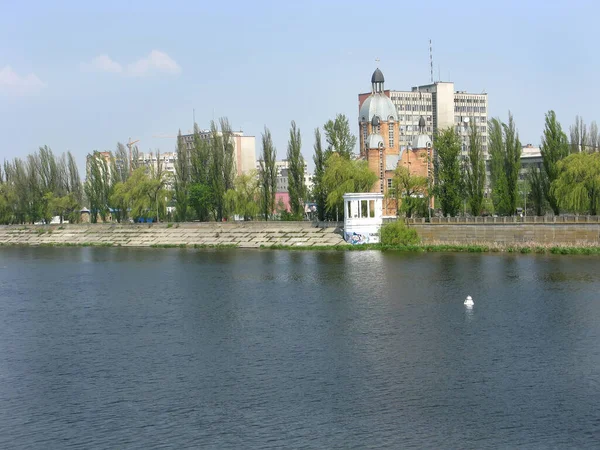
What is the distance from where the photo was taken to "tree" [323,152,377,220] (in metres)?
72.2

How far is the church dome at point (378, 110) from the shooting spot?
96500 millimetres

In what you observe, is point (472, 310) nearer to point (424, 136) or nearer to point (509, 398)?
point (509, 398)

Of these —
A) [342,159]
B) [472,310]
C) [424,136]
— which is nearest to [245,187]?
[342,159]

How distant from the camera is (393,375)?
25.4 metres

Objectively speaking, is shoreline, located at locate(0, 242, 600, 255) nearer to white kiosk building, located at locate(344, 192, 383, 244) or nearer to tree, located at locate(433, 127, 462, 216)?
white kiosk building, located at locate(344, 192, 383, 244)

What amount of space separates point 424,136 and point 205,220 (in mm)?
25459

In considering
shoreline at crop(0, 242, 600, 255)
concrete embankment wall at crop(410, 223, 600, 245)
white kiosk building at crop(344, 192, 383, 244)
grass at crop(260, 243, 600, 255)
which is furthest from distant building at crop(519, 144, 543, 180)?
shoreline at crop(0, 242, 600, 255)

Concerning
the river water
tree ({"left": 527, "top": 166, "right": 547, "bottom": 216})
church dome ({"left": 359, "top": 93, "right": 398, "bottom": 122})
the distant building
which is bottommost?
the river water

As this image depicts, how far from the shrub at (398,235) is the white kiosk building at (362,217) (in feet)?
3.29

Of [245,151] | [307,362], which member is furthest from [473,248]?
[245,151]

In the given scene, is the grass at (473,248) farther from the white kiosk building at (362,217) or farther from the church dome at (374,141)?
the church dome at (374,141)

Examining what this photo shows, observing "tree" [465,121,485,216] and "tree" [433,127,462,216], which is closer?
"tree" [465,121,485,216]

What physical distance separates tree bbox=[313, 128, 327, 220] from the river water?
2605cm

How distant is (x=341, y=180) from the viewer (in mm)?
73312
